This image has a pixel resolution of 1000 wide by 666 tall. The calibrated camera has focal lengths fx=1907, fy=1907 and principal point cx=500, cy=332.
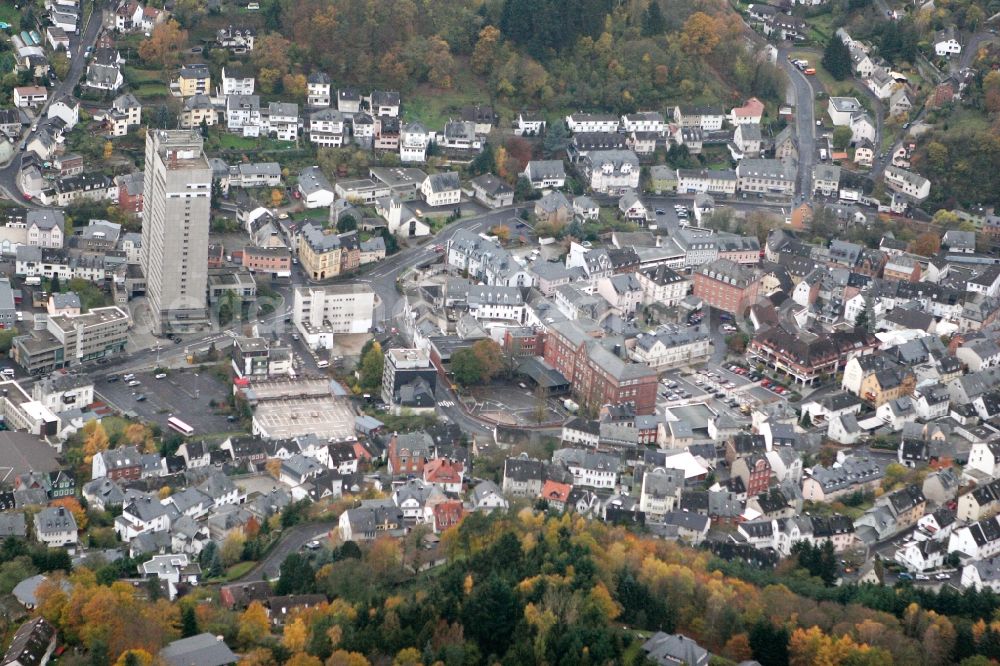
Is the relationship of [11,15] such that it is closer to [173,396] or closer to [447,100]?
[447,100]

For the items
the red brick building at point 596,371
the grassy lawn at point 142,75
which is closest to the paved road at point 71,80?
the grassy lawn at point 142,75

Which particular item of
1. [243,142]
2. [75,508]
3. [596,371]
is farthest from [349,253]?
[75,508]

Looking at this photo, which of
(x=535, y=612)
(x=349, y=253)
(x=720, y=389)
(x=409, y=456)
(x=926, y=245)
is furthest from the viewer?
(x=926, y=245)

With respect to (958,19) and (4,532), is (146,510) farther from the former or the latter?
(958,19)

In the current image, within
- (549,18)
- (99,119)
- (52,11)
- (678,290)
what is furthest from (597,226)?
(52,11)

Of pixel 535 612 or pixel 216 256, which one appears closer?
pixel 535 612

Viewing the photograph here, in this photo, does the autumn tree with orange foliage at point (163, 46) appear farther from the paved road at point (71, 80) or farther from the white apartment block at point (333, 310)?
the white apartment block at point (333, 310)

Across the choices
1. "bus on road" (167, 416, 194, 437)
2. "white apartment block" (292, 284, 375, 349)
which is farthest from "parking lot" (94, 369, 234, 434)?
"white apartment block" (292, 284, 375, 349)
